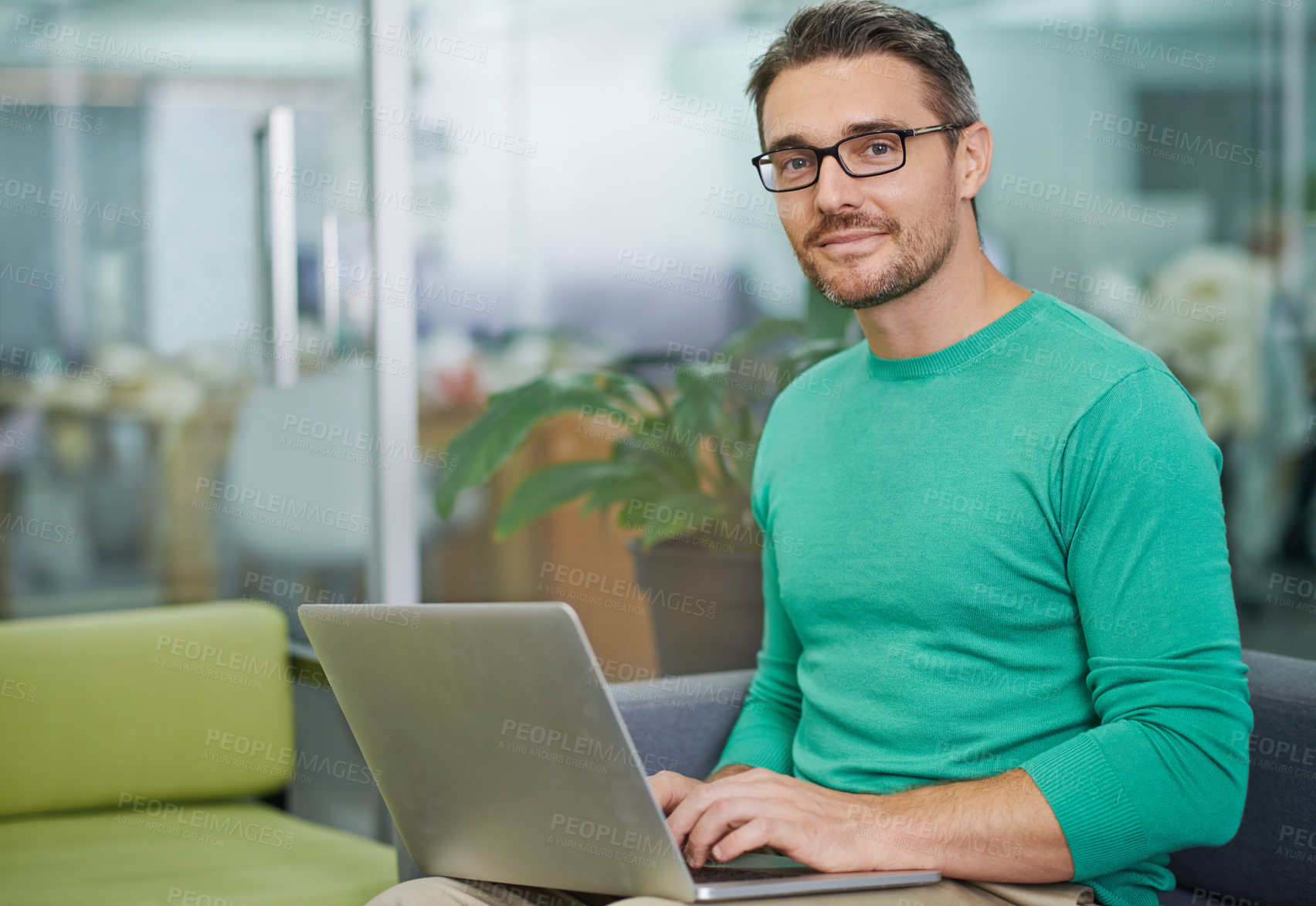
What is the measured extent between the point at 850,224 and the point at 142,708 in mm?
1308

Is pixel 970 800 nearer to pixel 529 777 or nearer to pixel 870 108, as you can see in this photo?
pixel 529 777

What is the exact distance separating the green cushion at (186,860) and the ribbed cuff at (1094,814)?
86 centimetres

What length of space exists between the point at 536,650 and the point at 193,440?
1.57 metres

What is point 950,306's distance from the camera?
4.09 ft

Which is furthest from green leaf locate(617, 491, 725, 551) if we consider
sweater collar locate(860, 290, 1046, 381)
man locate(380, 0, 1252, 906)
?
sweater collar locate(860, 290, 1046, 381)

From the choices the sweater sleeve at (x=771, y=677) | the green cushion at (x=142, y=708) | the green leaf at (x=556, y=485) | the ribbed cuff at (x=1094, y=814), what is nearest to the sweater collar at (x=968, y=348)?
the sweater sleeve at (x=771, y=677)

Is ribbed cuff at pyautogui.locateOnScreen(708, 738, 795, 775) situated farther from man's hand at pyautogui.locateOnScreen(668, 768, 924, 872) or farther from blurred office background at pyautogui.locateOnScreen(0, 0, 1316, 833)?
blurred office background at pyautogui.locateOnScreen(0, 0, 1316, 833)

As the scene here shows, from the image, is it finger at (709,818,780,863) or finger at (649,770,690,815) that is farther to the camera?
finger at (649,770,690,815)

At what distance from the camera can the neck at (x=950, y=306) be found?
1.25 meters

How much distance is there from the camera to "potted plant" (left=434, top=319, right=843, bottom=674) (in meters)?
1.97

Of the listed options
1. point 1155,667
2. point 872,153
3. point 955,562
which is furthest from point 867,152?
point 1155,667

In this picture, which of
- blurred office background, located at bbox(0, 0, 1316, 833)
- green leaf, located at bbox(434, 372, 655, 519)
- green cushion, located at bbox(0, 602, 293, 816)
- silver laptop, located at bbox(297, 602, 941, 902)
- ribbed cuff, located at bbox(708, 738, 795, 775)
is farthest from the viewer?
blurred office background, located at bbox(0, 0, 1316, 833)

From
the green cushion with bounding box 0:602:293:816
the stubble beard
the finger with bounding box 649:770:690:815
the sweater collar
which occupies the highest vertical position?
the stubble beard

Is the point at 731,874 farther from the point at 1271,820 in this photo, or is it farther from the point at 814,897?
→ the point at 1271,820
